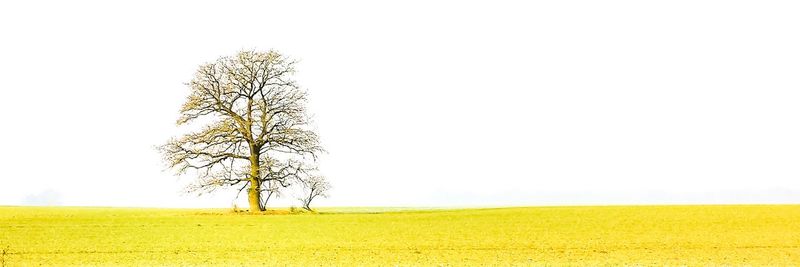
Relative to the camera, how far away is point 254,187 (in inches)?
1852

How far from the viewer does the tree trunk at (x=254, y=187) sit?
4700cm

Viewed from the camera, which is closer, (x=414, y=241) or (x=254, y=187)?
(x=414, y=241)

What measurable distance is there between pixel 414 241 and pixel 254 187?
22352mm

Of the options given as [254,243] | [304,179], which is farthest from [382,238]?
[304,179]

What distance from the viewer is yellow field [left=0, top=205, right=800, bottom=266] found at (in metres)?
21.1

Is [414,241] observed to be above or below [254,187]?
below

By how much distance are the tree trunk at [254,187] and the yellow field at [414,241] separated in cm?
682

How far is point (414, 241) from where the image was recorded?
2644 centimetres

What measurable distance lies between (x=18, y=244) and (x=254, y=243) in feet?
25.3

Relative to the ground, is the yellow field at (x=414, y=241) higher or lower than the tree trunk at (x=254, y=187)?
lower

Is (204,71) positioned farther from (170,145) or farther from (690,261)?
(690,261)

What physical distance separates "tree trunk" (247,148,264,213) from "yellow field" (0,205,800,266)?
6.82 m

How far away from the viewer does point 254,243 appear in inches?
1014

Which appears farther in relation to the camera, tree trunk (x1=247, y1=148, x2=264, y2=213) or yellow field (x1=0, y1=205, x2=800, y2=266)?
tree trunk (x1=247, y1=148, x2=264, y2=213)
